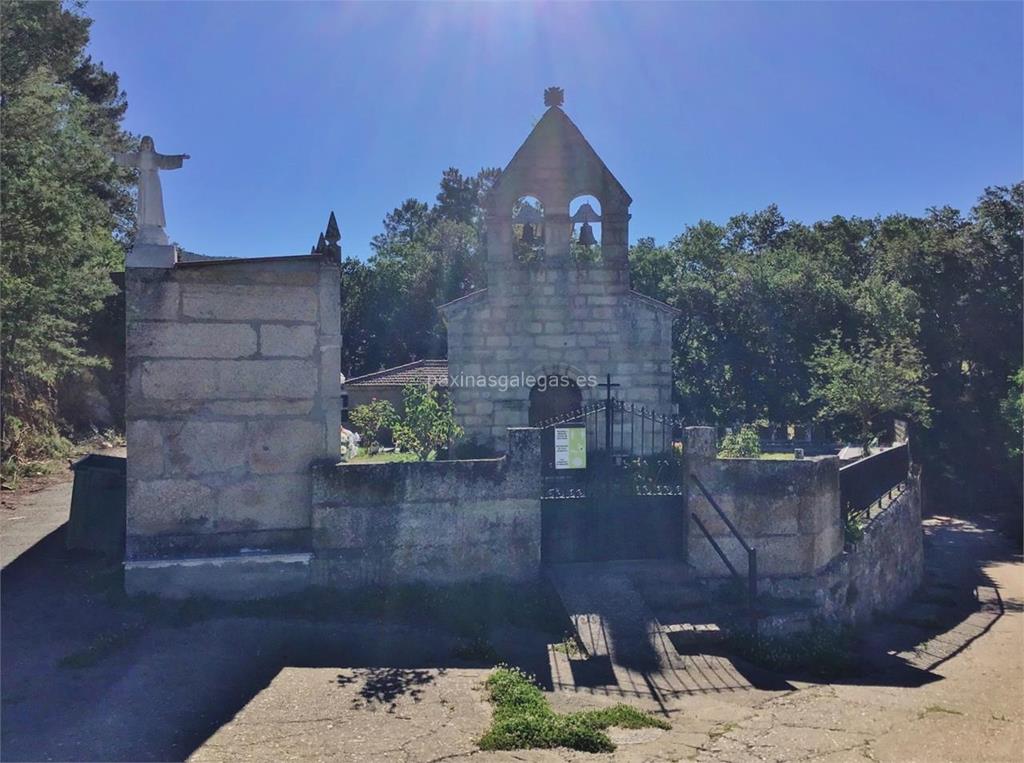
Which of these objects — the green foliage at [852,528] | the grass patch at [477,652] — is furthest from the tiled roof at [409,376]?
the grass patch at [477,652]

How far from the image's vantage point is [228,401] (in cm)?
806

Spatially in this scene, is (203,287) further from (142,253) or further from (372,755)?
(372,755)

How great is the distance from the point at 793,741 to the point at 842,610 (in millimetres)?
4625

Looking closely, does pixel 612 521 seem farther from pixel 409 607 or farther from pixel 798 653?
pixel 409 607

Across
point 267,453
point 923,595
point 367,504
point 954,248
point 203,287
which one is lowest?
point 923,595

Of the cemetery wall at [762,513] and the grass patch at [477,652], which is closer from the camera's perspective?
the grass patch at [477,652]

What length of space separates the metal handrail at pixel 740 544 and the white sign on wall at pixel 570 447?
6.27 feet

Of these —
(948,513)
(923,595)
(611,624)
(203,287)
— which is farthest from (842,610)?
(948,513)

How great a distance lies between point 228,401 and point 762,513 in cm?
635

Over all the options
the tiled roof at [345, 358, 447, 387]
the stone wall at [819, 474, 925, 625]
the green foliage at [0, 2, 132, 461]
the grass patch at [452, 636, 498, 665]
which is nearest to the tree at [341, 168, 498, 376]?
the tiled roof at [345, 358, 447, 387]

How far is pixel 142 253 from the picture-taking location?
7852 mm

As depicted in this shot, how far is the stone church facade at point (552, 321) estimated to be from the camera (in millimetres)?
14789

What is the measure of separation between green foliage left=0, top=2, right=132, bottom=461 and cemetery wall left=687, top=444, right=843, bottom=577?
1236cm

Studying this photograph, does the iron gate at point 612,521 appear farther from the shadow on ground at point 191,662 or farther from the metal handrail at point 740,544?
the shadow on ground at point 191,662
